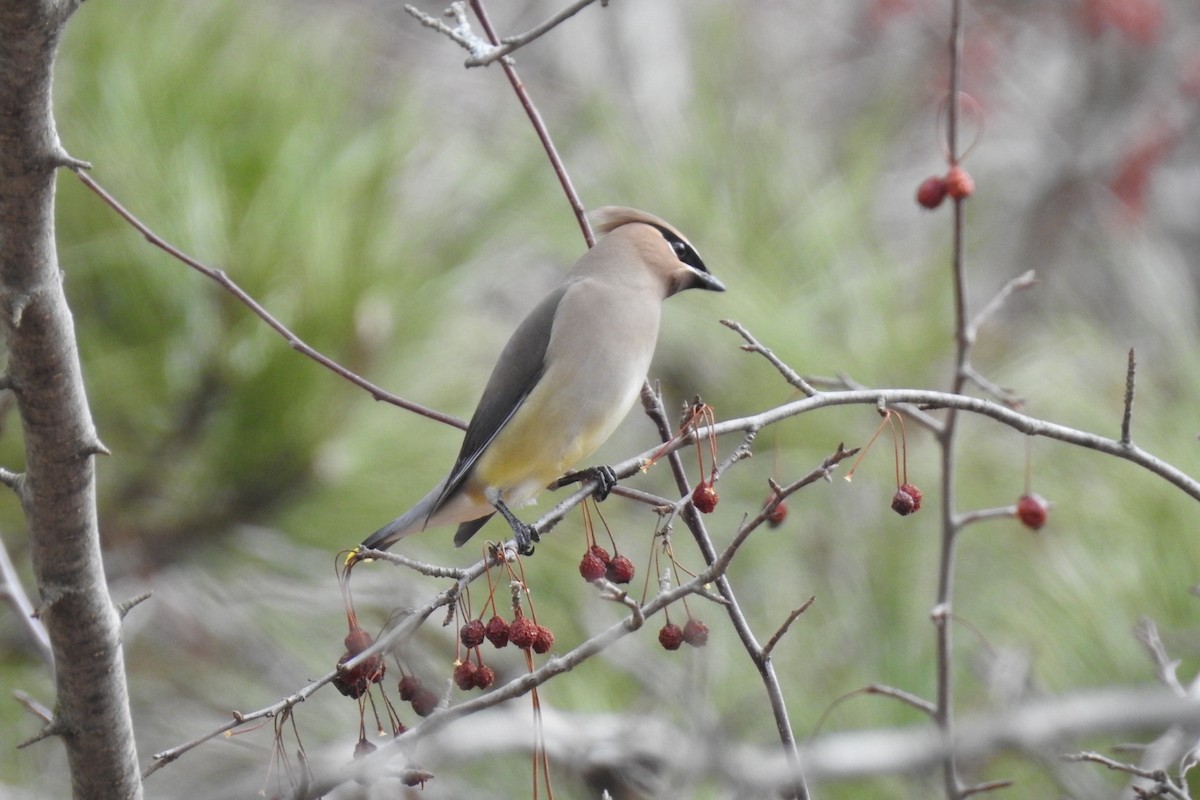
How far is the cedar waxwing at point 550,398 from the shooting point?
1.72 m

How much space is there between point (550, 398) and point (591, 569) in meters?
0.43

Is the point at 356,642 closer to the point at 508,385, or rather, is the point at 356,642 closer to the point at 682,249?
the point at 508,385

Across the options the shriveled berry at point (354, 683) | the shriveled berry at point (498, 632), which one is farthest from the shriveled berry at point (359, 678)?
the shriveled berry at point (498, 632)

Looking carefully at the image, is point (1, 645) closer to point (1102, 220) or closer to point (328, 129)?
point (328, 129)

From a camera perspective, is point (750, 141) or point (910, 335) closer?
point (910, 335)

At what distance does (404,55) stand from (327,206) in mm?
3424

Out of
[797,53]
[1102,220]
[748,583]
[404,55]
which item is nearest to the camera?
[748,583]

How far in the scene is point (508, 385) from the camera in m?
1.80

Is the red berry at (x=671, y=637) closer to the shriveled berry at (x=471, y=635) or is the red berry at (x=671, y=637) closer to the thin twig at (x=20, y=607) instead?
the shriveled berry at (x=471, y=635)

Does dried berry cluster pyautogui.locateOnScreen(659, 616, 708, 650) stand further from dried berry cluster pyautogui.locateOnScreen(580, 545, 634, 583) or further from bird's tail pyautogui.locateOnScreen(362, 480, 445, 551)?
bird's tail pyautogui.locateOnScreen(362, 480, 445, 551)

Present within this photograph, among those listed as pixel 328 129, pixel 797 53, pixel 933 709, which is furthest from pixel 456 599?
pixel 797 53

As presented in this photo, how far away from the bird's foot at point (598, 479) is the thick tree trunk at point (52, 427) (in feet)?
1.54

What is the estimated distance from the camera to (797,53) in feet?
21.0

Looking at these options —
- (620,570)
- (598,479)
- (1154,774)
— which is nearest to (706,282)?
(598,479)
